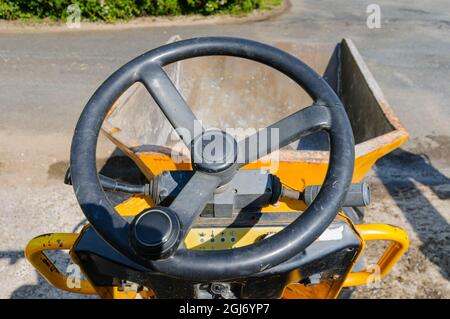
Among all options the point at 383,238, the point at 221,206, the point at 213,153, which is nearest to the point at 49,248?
the point at 221,206

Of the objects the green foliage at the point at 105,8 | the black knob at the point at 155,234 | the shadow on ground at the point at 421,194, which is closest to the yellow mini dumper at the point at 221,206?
the black knob at the point at 155,234

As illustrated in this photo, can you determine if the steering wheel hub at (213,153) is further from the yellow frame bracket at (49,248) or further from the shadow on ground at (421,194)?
the shadow on ground at (421,194)

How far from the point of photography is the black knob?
953mm

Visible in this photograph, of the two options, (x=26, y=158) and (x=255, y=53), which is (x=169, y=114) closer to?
(x=255, y=53)

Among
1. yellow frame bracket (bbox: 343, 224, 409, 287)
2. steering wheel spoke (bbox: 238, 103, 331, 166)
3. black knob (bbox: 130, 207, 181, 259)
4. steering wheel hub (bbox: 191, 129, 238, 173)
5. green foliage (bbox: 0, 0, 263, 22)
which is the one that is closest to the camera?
black knob (bbox: 130, 207, 181, 259)

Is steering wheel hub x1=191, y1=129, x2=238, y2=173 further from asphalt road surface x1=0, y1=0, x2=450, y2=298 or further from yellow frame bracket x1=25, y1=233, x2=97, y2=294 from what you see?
asphalt road surface x1=0, y1=0, x2=450, y2=298

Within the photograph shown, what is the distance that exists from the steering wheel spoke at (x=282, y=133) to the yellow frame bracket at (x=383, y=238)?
444 mm

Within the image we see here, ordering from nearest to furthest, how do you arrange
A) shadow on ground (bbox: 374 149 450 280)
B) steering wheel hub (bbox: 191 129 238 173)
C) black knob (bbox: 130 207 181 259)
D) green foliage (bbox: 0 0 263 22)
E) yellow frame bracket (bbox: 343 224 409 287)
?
black knob (bbox: 130 207 181 259) → steering wheel hub (bbox: 191 129 238 173) → yellow frame bracket (bbox: 343 224 409 287) → shadow on ground (bbox: 374 149 450 280) → green foliage (bbox: 0 0 263 22)

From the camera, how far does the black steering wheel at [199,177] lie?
1.00 meters

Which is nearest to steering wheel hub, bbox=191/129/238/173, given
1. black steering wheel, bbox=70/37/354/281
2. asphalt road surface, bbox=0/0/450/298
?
black steering wheel, bbox=70/37/354/281

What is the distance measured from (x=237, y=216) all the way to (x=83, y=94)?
14.3 feet

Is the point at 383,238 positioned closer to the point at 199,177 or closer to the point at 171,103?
the point at 199,177

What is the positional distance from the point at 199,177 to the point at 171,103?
1.20ft
